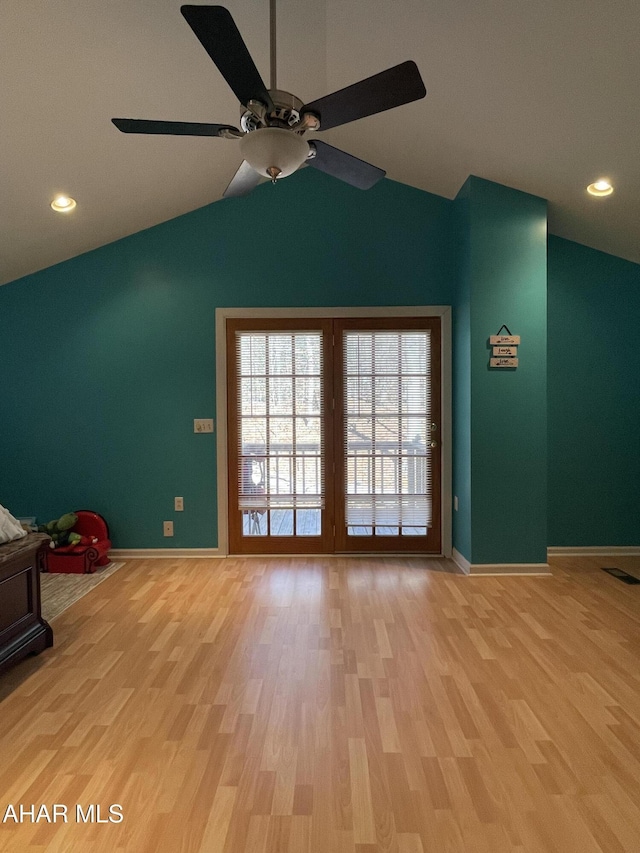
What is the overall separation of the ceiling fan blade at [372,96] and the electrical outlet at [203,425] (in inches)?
113

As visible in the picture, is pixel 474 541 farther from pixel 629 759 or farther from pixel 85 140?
pixel 85 140

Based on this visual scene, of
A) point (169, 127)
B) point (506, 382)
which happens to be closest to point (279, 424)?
point (506, 382)

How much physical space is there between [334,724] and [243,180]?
2.45 m

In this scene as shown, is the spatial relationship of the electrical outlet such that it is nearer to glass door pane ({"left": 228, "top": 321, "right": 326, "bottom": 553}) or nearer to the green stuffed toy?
glass door pane ({"left": 228, "top": 321, "right": 326, "bottom": 553})

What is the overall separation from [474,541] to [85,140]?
12.0 feet

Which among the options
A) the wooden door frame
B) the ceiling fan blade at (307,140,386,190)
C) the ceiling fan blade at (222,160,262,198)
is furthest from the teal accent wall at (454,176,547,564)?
the ceiling fan blade at (222,160,262,198)

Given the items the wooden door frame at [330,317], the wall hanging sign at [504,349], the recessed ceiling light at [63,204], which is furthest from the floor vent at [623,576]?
the recessed ceiling light at [63,204]

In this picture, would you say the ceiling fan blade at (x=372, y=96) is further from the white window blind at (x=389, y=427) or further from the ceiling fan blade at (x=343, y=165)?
the white window blind at (x=389, y=427)

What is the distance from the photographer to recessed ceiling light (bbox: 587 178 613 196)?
368 centimetres

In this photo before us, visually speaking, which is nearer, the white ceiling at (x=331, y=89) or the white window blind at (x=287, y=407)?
the white ceiling at (x=331, y=89)

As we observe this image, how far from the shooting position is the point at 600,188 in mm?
3748

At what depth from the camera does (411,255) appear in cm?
461

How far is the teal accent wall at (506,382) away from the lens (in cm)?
404

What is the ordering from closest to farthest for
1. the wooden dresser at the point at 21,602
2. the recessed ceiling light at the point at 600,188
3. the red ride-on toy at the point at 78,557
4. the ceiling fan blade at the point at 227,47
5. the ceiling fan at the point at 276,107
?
the ceiling fan blade at the point at 227,47
the ceiling fan at the point at 276,107
the wooden dresser at the point at 21,602
the recessed ceiling light at the point at 600,188
the red ride-on toy at the point at 78,557
